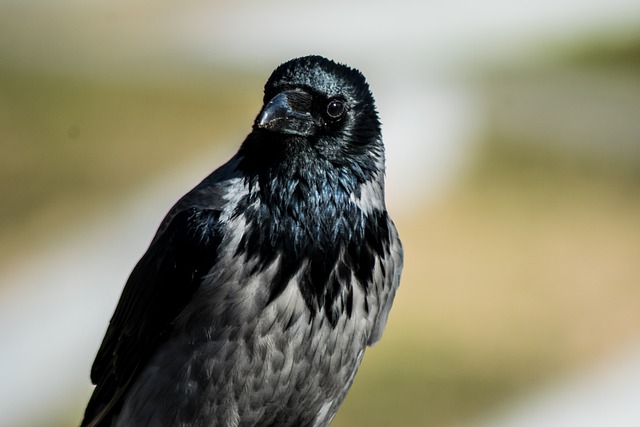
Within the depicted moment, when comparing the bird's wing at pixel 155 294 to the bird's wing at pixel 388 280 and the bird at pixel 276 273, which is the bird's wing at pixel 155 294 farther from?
the bird's wing at pixel 388 280

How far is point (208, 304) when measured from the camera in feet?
16.1

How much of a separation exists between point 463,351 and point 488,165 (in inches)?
99.6

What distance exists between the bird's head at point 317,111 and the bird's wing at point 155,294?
449 mm

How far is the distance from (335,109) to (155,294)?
45.4 inches

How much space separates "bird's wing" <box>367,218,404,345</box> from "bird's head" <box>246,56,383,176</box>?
49cm

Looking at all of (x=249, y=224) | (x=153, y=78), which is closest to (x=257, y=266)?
(x=249, y=224)

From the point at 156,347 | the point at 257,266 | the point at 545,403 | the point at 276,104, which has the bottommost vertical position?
the point at 545,403

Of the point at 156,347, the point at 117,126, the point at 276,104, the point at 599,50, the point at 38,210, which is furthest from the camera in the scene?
the point at 599,50

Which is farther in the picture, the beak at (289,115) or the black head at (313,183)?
the black head at (313,183)

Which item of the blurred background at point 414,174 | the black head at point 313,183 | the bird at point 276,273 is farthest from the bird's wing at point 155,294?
the blurred background at point 414,174

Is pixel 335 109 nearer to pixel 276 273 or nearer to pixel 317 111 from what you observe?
pixel 317 111

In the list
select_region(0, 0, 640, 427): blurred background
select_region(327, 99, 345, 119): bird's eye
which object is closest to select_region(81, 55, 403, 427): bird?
select_region(327, 99, 345, 119): bird's eye

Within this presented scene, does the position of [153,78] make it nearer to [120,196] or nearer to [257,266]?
[120,196]

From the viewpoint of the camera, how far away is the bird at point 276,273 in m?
4.86
